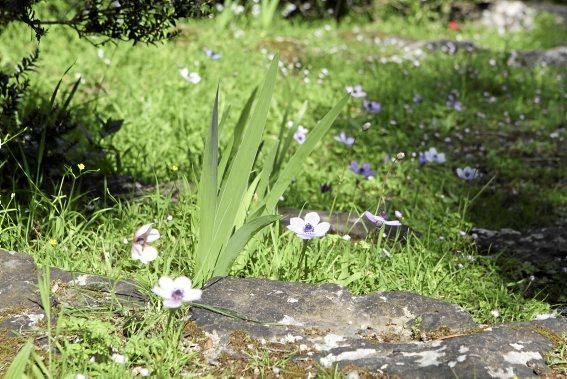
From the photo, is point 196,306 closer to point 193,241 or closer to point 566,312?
point 193,241

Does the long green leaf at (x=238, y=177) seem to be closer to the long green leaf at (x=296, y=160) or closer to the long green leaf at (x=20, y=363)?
the long green leaf at (x=296, y=160)

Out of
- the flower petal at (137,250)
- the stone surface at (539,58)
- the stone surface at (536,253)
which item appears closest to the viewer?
the flower petal at (137,250)

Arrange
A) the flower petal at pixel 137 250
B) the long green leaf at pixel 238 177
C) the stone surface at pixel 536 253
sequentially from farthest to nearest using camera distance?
1. the stone surface at pixel 536 253
2. the long green leaf at pixel 238 177
3. the flower petal at pixel 137 250

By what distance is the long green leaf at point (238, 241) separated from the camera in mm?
2764

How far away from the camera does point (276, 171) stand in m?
3.71

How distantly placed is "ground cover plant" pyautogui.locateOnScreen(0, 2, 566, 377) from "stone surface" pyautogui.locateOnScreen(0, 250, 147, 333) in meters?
0.07

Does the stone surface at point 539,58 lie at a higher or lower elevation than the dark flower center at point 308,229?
lower

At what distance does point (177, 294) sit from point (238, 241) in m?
0.59

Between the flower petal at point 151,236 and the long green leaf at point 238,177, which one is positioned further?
the long green leaf at point 238,177

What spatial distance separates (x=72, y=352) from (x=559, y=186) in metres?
3.88

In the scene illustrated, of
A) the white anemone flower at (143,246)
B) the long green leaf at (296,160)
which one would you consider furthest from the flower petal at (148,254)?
the long green leaf at (296,160)

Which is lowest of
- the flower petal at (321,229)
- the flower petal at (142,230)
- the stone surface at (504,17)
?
the stone surface at (504,17)

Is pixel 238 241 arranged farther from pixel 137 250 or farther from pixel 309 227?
pixel 137 250

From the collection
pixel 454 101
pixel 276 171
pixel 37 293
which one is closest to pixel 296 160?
pixel 276 171
